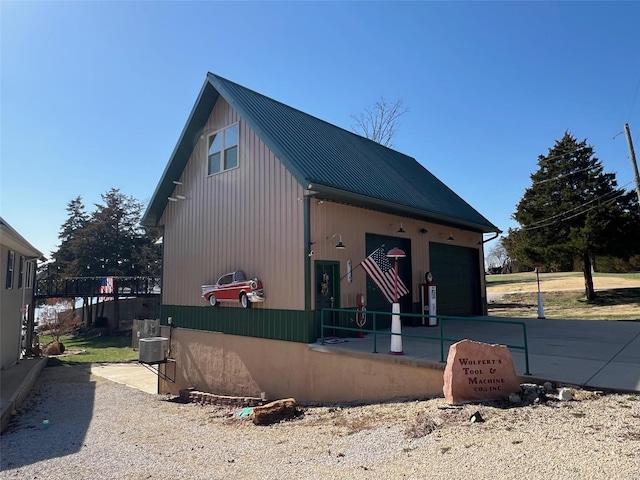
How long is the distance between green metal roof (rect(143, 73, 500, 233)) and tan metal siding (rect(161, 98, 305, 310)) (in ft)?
1.33

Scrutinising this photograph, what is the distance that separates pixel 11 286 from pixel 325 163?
40.4ft

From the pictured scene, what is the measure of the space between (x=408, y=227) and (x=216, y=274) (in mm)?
5561

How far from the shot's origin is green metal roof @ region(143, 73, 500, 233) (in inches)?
382

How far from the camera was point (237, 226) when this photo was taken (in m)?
11.0

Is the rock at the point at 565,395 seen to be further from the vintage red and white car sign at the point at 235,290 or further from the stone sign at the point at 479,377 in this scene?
the vintage red and white car sign at the point at 235,290

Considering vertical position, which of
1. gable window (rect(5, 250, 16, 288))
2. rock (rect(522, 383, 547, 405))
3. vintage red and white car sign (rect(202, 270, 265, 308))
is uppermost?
gable window (rect(5, 250, 16, 288))

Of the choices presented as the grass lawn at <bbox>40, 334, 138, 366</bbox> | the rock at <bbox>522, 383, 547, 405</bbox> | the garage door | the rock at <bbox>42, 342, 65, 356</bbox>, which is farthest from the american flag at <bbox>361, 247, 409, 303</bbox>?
the rock at <bbox>42, 342, 65, 356</bbox>

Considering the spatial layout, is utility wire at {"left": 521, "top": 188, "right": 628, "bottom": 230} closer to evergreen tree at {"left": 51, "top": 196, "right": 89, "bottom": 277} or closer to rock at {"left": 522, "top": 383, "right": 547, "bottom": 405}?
rock at {"left": 522, "top": 383, "right": 547, "bottom": 405}

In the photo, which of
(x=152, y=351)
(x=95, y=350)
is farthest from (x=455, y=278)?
(x=95, y=350)

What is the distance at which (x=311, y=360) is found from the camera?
345 inches

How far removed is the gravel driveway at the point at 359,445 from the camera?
3908 mm

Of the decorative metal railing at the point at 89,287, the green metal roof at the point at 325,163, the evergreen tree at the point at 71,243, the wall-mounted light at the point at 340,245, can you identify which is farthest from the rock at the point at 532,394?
the evergreen tree at the point at 71,243

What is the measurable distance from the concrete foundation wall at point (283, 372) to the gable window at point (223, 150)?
4.59 metres

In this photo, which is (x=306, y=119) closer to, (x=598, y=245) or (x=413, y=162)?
(x=413, y=162)
